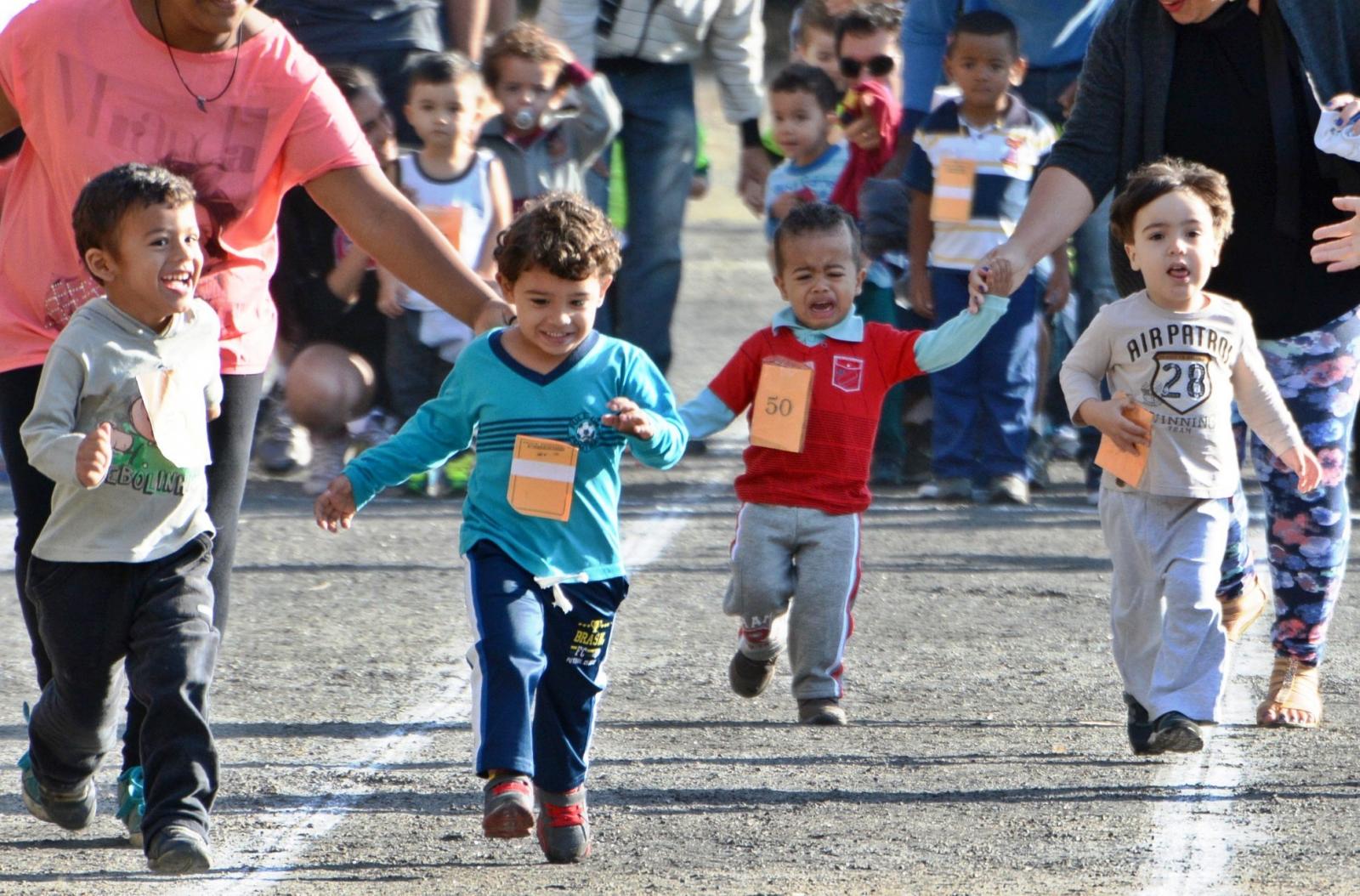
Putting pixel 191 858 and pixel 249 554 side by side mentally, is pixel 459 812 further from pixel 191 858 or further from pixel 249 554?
pixel 249 554

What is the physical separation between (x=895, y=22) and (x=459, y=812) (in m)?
6.88

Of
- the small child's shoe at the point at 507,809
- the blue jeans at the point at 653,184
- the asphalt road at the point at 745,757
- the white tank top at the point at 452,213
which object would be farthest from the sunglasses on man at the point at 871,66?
the small child's shoe at the point at 507,809

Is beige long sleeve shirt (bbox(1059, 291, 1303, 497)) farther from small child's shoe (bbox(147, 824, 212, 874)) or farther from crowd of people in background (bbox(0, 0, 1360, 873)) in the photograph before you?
small child's shoe (bbox(147, 824, 212, 874))

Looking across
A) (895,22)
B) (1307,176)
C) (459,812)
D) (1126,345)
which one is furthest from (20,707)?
(895,22)

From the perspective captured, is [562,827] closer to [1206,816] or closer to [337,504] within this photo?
[337,504]

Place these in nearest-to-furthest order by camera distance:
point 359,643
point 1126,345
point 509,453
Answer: point 509,453
point 1126,345
point 359,643

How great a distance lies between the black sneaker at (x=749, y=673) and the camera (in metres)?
5.95

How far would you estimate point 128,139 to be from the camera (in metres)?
4.55

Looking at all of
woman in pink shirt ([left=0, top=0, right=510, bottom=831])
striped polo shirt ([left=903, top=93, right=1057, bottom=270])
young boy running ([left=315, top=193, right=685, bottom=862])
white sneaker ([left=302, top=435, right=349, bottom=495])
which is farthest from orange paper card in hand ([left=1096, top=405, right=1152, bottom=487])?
white sneaker ([left=302, top=435, right=349, bottom=495])

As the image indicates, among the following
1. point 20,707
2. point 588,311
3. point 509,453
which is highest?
point 588,311

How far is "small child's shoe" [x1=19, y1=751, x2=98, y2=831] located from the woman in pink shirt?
0.41 ft

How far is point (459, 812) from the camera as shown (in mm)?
4879

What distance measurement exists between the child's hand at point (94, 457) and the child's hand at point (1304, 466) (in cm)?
285

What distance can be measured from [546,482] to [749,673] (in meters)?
1.64
